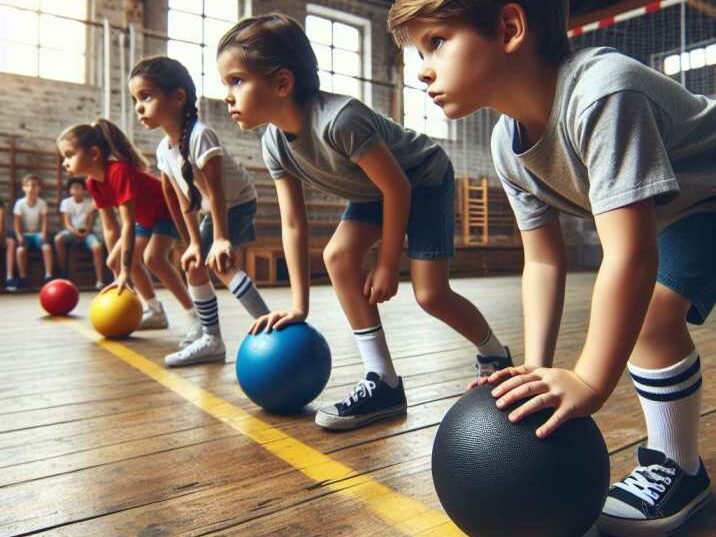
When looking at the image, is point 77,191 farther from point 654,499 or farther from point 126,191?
Result: point 654,499

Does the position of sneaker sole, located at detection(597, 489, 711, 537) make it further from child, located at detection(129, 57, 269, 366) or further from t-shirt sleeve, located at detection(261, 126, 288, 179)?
child, located at detection(129, 57, 269, 366)

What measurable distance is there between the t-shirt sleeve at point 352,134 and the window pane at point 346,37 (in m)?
9.20

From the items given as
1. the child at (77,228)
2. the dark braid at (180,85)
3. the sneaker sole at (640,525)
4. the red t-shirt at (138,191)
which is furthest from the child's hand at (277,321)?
the child at (77,228)

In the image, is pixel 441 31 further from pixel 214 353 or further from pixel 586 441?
pixel 214 353

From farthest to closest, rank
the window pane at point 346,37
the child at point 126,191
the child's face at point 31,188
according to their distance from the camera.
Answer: the window pane at point 346,37, the child's face at point 31,188, the child at point 126,191

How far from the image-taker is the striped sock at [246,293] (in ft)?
8.77

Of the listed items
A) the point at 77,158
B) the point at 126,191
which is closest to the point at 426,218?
the point at 126,191

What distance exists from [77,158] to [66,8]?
5891 mm

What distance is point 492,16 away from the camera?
1002mm

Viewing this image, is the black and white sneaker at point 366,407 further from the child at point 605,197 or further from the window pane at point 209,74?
the window pane at point 209,74

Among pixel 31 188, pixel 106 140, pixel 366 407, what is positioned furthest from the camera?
pixel 31 188

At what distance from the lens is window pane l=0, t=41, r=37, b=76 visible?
7734mm

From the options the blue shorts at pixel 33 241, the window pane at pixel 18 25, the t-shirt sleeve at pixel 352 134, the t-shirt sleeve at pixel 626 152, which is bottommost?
the t-shirt sleeve at pixel 626 152

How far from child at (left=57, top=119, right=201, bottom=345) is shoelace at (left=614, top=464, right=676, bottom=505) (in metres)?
2.52
